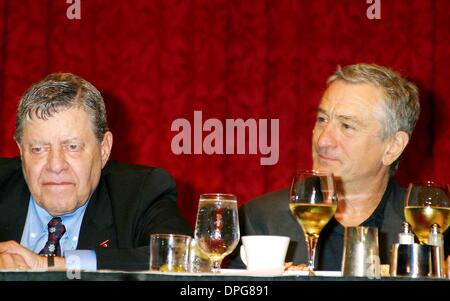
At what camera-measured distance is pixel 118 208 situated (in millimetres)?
2088

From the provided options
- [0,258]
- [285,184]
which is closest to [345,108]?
[0,258]

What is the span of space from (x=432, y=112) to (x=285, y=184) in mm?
802

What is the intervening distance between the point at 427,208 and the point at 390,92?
2.43ft

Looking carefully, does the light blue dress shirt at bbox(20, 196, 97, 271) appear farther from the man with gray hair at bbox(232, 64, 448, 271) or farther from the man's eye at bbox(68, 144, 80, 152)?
the man with gray hair at bbox(232, 64, 448, 271)

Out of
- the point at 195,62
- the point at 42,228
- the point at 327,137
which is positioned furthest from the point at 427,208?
the point at 195,62

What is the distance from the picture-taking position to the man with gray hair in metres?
2.14

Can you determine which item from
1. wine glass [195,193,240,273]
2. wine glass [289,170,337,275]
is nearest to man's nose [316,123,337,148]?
wine glass [289,170,337,275]

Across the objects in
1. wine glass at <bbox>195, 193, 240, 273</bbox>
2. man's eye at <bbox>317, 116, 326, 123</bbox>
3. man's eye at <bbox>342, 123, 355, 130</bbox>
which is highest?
man's eye at <bbox>317, 116, 326, 123</bbox>

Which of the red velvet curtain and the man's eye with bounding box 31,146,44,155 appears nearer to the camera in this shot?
the man's eye with bounding box 31,146,44,155

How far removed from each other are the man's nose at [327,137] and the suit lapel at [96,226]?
60cm
